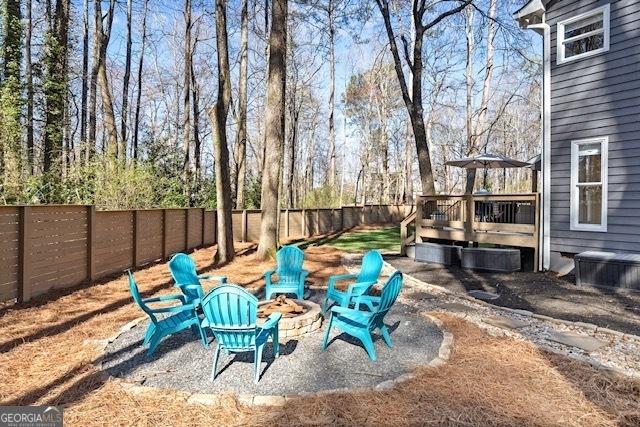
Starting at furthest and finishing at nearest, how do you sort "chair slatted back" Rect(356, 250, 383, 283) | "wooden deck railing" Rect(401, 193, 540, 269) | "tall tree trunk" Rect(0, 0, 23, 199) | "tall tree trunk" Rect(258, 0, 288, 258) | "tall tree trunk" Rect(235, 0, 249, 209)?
"tall tree trunk" Rect(235, 0, 249, 209) < "tall tree trunk" Rect(258, 0, 288, 258) < "wooden deck railing" Rect(401, 193, 540, 269) < "tall tree trunk" Rect(0, 0, 23, 199) < "chair slatted back" Rect(356, 250, 383, 283)

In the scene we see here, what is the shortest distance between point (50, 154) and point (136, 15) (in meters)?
14.2

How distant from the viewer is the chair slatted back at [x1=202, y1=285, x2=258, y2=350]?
3205 millimetres

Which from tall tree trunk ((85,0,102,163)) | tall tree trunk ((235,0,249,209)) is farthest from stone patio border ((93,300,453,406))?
tall tree trunk ((235,0,249,209))

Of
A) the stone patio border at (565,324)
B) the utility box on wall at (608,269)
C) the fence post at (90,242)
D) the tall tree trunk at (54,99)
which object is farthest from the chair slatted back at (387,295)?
the tall tree trunk at (54,99)

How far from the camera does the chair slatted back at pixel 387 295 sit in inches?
147

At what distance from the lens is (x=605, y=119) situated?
301 inches

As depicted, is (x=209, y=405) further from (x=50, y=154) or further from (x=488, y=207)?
(x=50, y=154)

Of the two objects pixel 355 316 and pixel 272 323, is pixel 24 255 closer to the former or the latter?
pixel 272 323

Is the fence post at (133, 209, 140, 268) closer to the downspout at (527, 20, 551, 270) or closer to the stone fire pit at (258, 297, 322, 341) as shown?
the stone fire pit at (258, 297, 322, 341)

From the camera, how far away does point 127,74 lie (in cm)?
1891

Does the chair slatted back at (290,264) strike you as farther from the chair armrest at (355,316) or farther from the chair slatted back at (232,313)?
the chair slatted back at (232,313)

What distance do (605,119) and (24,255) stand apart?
9.93 meters
